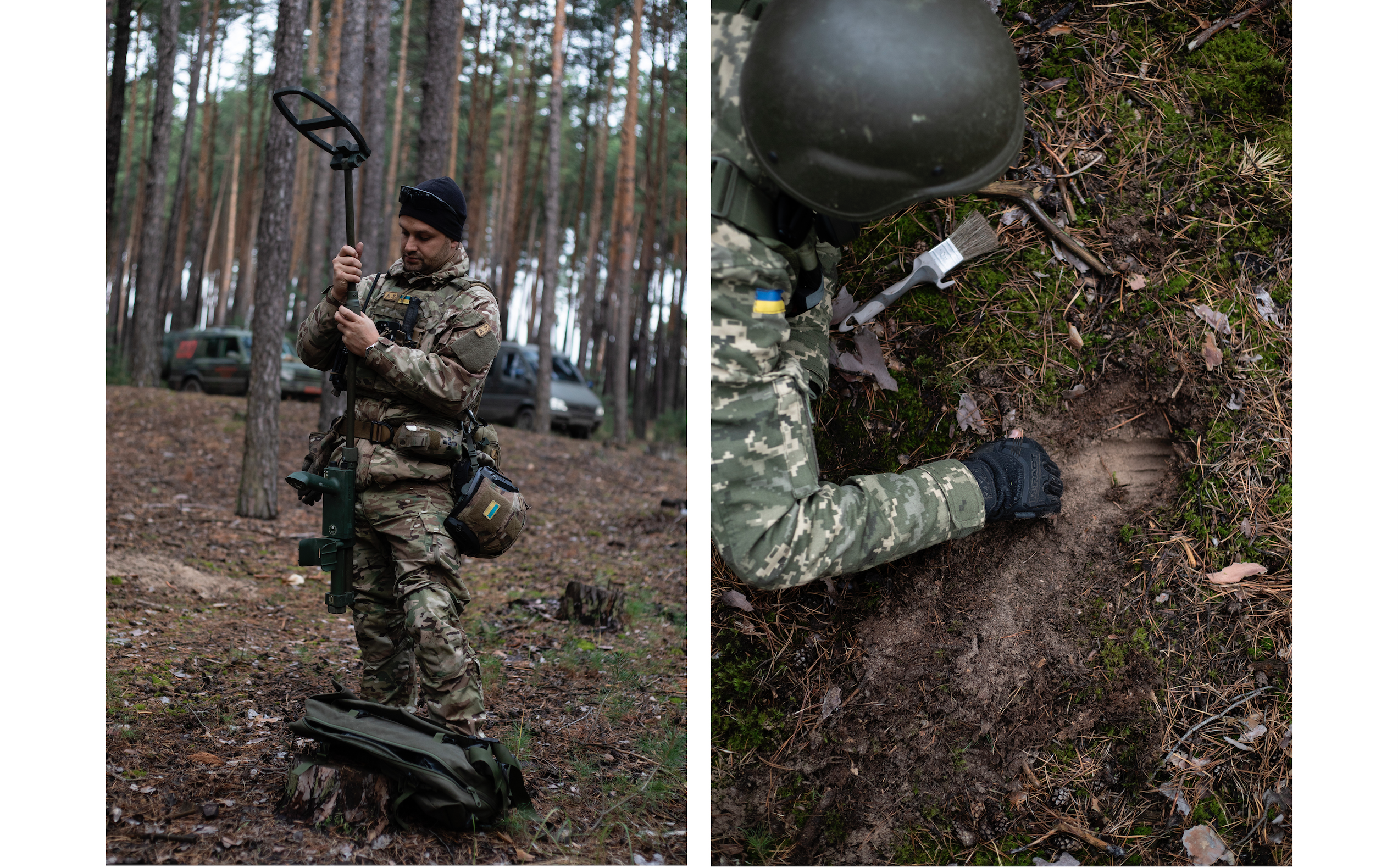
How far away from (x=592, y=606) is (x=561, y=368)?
1133cm

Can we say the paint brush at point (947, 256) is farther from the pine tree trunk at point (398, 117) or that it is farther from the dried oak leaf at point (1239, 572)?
the pine tree trunk at point (398, 117)

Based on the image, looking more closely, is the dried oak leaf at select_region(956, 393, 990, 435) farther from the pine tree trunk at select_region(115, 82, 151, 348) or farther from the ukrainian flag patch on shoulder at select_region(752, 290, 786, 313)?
the pine tree trunk at select_region(115, 82, 151, 348)

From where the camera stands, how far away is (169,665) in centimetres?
336

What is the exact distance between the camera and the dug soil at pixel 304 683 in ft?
7.65

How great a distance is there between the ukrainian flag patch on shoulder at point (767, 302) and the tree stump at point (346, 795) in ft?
5.40

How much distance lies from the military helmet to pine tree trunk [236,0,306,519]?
510cm

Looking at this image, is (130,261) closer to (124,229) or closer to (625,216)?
(124,229)

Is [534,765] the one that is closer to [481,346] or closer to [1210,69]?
[481,346]

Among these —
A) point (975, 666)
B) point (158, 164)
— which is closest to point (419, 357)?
point (975, 666)

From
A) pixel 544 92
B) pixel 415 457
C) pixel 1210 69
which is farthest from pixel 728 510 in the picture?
pixel 544 92

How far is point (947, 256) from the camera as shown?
2.64 metres

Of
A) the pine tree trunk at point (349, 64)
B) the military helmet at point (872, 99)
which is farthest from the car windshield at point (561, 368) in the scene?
the military helmet at point (872, 99)

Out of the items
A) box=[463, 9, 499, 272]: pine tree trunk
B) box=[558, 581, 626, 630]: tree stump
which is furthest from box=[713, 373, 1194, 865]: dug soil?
box=[463, 9, 499, 272]: pine tree trunk

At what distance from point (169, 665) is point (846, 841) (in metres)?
2.70
